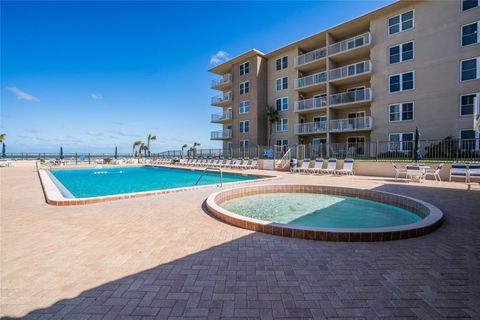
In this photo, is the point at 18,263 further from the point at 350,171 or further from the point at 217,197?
the point at 350,171

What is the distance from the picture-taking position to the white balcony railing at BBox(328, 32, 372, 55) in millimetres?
17906

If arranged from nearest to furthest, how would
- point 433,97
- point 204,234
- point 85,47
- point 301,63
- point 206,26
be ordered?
point 204,234
point 433,97
point 206,26
point 85,47
point 301,63

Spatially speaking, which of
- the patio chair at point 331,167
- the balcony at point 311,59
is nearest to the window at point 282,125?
the balcony at point 311,59

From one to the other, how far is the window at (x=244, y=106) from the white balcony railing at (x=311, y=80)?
5784 mm

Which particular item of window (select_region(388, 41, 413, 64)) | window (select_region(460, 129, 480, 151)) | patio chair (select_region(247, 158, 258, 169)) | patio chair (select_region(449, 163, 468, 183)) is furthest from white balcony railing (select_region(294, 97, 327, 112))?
patio chair (select_region(449, 163, 468, 183))

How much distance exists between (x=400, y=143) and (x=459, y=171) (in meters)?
6.97

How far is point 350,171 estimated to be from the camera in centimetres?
1305

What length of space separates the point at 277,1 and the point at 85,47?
634 inches

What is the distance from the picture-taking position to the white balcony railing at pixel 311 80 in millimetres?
20328

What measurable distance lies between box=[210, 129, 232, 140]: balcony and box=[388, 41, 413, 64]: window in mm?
16908

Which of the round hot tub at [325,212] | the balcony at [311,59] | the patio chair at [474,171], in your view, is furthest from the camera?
the balcony at [311,59]

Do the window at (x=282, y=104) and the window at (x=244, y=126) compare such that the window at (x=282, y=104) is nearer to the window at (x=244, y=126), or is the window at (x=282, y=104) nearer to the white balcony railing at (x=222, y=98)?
the window at (x=244, y=126)

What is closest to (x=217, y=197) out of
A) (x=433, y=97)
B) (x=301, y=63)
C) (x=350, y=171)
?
(x=350, y=171)

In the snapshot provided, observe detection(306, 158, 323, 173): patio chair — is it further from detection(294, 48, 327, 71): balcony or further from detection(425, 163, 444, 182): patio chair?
detection(294, 48, 327, 71): balcony
